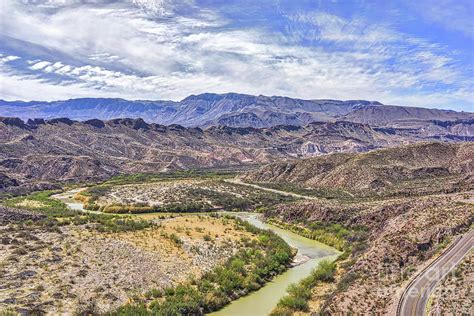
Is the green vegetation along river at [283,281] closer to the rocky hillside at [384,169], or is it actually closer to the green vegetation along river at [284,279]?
the green vegetation along river at [284,279]

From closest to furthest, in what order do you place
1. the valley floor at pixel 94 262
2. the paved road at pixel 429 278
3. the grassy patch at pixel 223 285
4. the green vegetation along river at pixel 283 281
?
the paved road at pixel 429 278 → the valley floor at pixel 94 262 → the grassy patch at pixel 223 285 → the green vegetation along river at pixel 283 281

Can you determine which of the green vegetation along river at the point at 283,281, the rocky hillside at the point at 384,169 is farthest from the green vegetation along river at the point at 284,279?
the rocky hillside at the point at 384,169

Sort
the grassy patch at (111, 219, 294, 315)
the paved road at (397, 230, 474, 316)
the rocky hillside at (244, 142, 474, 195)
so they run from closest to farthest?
the paved road at (397, 230, 474, 316) < the grassy patch at (111, 219, 294, 315) < the rocky hillside at (244, 142, 474, 195)

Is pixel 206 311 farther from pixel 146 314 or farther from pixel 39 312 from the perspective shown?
pixel 39 312

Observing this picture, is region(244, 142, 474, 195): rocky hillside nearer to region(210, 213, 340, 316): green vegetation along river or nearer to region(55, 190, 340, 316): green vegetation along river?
region(55, 190, 340, 316): green vegetation along river

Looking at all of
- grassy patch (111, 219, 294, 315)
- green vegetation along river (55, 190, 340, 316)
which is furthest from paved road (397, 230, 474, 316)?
grassy patch (111, 219, 294, 315)

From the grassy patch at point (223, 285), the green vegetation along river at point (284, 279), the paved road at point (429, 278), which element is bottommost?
the green vegetation along river at point (284, 279)
